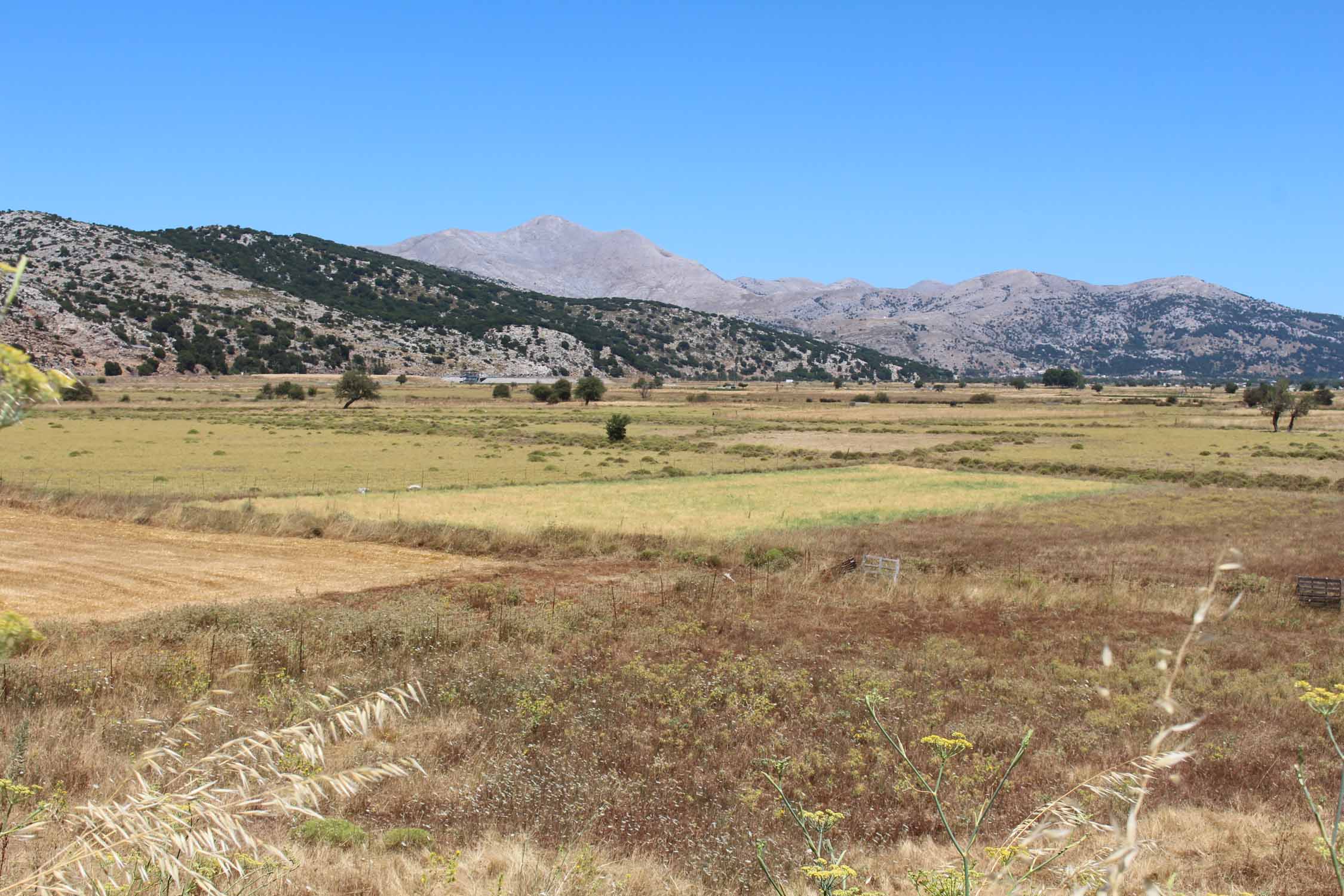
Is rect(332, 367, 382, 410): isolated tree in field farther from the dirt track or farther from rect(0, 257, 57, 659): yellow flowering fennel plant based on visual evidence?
rect(0, 257, 57, 659): yellow flowering fennel plant

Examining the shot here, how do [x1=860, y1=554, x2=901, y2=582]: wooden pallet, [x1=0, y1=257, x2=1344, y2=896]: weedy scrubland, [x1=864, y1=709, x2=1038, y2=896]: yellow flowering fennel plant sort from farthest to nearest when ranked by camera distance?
[x1=860, y1=554, x2=901, y2=582]: wooden pallet
[x1=0, y1=257, x2=1344, y2=896]: weedy scrubland
[x1=864, y1=709, x2=1038, y2=896]: yellow flowering fennel plant

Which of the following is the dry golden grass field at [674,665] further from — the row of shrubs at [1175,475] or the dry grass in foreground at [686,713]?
the row of shrubs at [1175,475]

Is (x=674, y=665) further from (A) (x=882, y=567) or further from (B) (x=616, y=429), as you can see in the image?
(B) (x=616, y=429)

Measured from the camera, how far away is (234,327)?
552 feet

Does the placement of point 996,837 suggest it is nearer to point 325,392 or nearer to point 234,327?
point 325,392

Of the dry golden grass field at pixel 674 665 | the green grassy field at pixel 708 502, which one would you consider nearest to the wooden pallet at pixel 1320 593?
the dry golden grass field at pixel 674 665

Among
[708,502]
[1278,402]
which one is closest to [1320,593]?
[708,502]

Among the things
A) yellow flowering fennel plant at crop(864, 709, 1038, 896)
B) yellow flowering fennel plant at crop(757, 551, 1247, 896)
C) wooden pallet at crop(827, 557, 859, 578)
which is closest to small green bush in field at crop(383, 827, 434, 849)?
yellow flowering fennel plant at crop(757, 551, 1247, 896)

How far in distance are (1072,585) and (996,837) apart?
14.2 metres

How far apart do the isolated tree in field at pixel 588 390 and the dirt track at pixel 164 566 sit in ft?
315

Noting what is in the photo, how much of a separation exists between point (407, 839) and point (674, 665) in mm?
5952

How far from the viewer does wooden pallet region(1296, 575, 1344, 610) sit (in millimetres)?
18922

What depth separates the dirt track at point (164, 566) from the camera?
1742 centimetres

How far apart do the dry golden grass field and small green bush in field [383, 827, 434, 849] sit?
47mm
